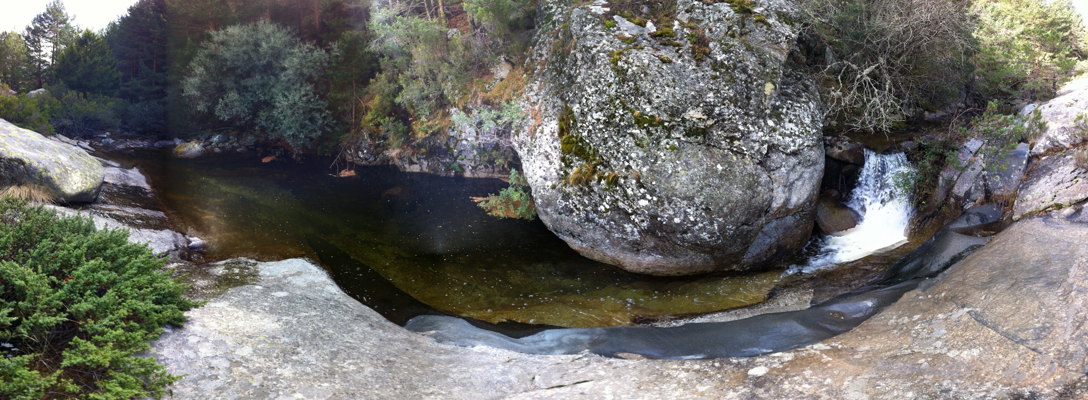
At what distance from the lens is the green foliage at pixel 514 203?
1582 centimetres

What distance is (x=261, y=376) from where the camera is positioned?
6.15m

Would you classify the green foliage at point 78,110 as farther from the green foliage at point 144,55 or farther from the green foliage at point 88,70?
the green foliage at point 144,55

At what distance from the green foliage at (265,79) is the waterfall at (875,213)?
20.9 metres

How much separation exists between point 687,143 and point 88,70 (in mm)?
33656

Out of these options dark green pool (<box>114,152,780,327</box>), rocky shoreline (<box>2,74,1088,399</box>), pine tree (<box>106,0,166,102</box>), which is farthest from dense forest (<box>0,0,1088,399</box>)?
dark green pool (<box>114,152,780,327</box>)

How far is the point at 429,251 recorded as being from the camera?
13.3 metres

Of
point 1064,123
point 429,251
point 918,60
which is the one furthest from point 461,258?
point 1064,123

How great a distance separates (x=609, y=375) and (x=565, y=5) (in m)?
11.5

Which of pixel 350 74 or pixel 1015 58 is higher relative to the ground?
pixel 1015 58

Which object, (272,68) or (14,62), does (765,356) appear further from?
(14,62)

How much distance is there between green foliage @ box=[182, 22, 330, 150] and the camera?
2305cm

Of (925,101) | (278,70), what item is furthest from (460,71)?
(925,101)

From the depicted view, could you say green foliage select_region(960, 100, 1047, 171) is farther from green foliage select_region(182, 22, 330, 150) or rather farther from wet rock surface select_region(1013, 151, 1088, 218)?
green foliage select_region(182, 22, 330, 150)

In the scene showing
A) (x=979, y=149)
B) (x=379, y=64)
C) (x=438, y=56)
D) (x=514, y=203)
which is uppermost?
(x=438, y=56)
